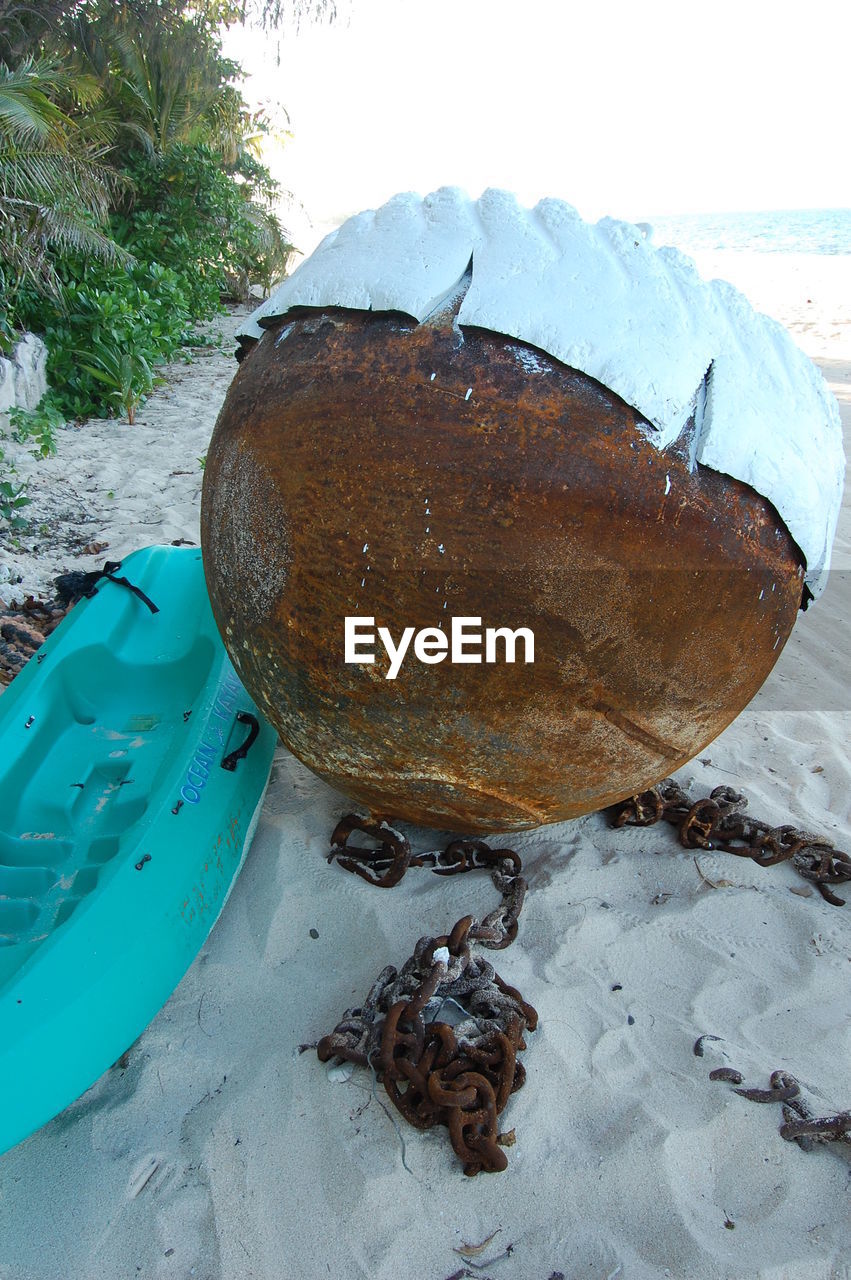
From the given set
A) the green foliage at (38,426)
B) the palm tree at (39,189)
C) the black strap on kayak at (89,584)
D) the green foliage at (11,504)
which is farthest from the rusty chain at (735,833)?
the palm tree at (39,189)

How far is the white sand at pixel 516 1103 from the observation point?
4.78 ft

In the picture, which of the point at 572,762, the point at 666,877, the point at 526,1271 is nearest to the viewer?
the point at 526,1271

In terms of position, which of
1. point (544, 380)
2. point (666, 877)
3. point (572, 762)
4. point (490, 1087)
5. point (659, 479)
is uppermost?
point (544, 380)

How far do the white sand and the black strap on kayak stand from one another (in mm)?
892

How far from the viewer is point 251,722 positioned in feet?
8.17

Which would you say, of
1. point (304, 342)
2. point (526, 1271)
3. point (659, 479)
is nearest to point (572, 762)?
point (659, 479)

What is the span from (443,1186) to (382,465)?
1.33 meters

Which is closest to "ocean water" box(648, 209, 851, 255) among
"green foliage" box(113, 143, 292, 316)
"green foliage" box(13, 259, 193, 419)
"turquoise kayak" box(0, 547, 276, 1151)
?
"green foliage" box(113, 143, 292, 316)

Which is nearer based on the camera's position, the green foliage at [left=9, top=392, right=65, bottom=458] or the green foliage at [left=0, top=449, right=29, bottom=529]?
the green foliage at [left=0, top=449, right=29, bottom=529]

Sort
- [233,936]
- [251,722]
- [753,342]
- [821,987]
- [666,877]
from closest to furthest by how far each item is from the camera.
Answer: [753,342]
[821,987]
[233,936]
[666,877]
[251,722]

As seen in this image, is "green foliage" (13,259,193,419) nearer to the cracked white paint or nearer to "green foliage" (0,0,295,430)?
"green foliage" (0,0,295,430)

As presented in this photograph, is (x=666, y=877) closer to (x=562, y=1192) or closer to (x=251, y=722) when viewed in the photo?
(x=562, y=1192)

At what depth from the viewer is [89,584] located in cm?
287

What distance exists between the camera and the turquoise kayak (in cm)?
167
